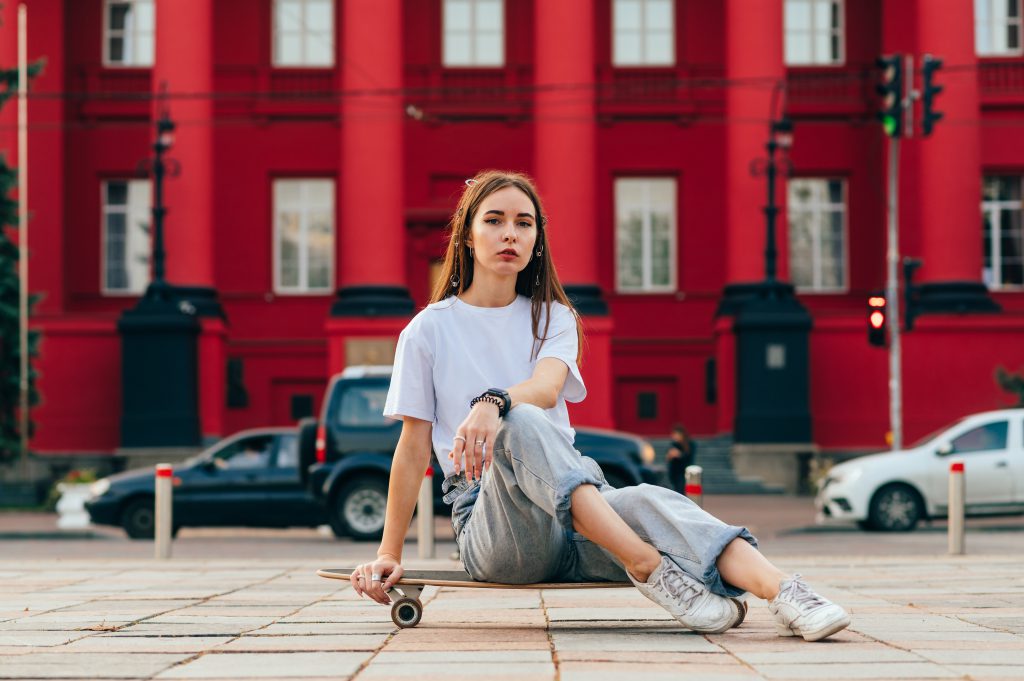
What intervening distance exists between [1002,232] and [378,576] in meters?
30.2

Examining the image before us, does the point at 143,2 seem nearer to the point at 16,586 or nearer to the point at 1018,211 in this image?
the point at 1018,211

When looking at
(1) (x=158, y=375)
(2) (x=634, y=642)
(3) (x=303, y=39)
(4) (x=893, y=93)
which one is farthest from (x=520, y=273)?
(3) (x=303, y=39)

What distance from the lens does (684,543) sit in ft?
18.8

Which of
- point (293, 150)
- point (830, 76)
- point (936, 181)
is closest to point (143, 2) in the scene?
point (293, 150)

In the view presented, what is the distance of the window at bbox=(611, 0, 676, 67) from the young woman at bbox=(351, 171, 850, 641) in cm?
2922

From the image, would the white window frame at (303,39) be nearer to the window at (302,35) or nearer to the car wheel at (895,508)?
the window at (302,35)

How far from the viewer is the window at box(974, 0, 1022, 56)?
3450 cm

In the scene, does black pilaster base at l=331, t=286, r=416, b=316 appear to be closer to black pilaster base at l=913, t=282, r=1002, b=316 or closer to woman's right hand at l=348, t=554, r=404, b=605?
black pilaster base at l=913, t=282, r=1002, b=316

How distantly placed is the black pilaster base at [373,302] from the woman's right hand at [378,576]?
2433 centimetres

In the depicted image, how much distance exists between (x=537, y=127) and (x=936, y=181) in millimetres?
7202

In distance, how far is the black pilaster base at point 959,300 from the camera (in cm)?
3059

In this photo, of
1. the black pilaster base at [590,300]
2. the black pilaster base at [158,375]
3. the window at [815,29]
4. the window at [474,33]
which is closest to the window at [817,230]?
the window at [815,29]

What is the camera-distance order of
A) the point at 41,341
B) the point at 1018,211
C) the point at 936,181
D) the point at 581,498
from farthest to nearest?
the point at 1018,211
the point at 936,181
the point at 41,341
the point at 581,498

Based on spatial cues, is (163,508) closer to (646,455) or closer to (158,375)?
(646,455)
